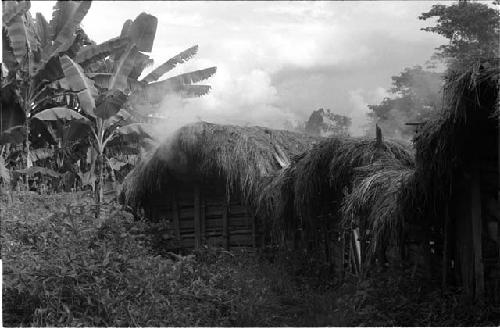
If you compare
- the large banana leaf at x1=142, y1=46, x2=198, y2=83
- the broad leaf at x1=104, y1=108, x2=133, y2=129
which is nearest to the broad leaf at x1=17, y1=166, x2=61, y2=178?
the broad leaf at x1=104, y1=108, x2=133, y2=129

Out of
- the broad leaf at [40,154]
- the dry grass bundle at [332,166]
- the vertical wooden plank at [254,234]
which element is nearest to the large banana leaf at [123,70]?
the broad leaf at [40,154]

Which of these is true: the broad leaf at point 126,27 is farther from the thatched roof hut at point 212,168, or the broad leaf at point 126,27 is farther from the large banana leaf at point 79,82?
the thatched roof hut at point 212,168

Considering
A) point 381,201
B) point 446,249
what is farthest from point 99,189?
point 446,249

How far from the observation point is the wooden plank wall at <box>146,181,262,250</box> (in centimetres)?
995

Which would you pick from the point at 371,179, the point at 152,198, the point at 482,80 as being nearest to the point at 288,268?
the point at 371,179

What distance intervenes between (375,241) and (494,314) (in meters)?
1.33

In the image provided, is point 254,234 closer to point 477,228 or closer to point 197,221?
point 197,221

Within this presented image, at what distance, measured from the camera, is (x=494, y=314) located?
5.29m

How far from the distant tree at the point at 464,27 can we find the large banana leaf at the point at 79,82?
305 inches

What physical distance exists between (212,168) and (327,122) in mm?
5510

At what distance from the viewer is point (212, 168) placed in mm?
9844

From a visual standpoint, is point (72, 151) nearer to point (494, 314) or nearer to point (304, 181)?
point (304, 181)

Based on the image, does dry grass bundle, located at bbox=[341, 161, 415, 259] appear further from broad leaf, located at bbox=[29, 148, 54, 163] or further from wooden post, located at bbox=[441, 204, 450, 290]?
broad leaf, located at bbox=[29, 148, 54, 163]

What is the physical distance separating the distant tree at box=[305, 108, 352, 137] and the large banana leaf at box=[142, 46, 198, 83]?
10.3 feet
